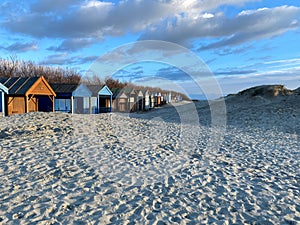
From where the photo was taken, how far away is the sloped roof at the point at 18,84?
1795cm

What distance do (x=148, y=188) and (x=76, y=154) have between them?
324 cm

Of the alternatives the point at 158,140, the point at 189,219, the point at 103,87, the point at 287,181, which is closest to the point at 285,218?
the point at 189,219

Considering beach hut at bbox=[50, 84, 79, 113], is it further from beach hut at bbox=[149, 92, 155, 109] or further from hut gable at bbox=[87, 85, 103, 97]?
beach hut at bbox=[149, 92, 155, 109]

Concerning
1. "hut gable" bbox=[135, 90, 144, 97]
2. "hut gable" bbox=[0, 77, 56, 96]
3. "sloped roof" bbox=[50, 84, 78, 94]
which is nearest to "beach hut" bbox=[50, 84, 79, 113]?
"sloped roof" bbox=[50, 84, 78, 94]

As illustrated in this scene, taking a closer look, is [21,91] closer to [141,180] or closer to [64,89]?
[64,89]

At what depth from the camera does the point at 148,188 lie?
5.14 metres

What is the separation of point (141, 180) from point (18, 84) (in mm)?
16675

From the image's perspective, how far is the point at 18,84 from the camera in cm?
1866

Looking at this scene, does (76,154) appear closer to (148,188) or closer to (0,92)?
(148,188)

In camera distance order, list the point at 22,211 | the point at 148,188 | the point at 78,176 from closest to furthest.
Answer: the point at 22,211 < the point at 148,188 < the point at 78,176

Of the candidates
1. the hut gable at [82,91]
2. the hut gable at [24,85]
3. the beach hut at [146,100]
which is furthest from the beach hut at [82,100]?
the beach hut at [146,100]

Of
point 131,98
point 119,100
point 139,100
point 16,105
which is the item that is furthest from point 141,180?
point 139,100

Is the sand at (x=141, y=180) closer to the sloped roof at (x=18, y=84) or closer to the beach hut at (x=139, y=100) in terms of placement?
the sloped roof at (x=18, y=84)

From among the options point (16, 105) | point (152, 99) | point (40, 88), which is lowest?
point (16, 105)
